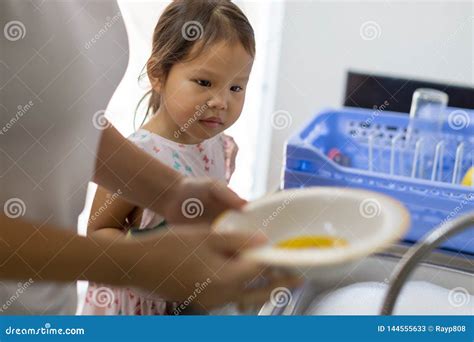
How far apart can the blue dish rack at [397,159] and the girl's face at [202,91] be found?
118 mm

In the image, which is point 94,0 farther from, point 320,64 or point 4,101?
point 320,64

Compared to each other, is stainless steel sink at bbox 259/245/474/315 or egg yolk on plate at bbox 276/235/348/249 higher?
egg yolk on plate at bbox 276/235/348/249

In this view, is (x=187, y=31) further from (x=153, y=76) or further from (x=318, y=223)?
(x=318, y=223)

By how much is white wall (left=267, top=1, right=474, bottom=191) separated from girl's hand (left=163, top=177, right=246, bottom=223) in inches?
2.5

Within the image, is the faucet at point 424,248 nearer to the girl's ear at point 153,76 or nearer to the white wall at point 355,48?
the white wall at point 355,48

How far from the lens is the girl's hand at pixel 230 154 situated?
0.97 metres

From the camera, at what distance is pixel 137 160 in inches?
36.6

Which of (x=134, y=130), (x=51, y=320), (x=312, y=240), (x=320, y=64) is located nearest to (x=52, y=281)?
(x=51, y=320)

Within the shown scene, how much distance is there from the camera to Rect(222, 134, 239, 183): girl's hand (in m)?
0.97

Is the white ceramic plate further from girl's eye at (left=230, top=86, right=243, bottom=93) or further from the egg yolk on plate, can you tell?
girl's eye at (left=230, top=86, right=243, bottom=93)

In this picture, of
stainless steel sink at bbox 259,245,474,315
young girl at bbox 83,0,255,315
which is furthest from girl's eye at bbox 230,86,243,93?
stainless steel sink at bbox 259,245,474,315

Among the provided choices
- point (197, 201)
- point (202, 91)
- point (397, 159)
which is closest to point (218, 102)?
point (202, 91)

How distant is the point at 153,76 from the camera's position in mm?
924

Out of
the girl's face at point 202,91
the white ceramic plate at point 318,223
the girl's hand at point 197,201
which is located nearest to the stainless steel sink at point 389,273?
the white ceramic plate at point 318,223
